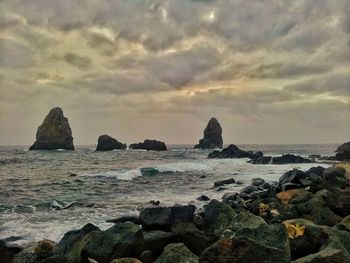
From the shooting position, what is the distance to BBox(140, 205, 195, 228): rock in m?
12.6

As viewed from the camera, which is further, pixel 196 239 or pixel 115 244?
pixel 196 239

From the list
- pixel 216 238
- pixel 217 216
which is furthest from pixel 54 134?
pixel 216 238

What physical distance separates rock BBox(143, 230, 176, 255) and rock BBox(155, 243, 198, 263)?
1.53m

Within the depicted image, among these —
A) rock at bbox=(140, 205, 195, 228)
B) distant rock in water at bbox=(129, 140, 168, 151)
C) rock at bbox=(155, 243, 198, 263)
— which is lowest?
rock at bbox=(155, 243, 198, 263)

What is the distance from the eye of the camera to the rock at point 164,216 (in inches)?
495

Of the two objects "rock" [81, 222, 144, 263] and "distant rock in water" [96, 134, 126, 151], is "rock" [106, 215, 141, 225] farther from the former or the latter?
"distant rock in water" [96, 134, 126, 151]

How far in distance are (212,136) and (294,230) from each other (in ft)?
491

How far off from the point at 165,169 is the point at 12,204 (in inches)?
1168

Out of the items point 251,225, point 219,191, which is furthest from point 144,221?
point 219,191

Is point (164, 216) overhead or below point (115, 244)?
overhead

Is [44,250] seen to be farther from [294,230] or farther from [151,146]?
[151,146]

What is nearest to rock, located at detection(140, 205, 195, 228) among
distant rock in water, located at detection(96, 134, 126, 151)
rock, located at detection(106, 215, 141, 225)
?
rock, located at detection(106, 215, 141, 225)

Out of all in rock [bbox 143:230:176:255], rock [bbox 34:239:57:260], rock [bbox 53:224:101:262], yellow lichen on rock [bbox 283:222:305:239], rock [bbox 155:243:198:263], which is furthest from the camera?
rock [bbox 34:239:57:260]

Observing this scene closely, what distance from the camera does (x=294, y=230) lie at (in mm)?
9719
